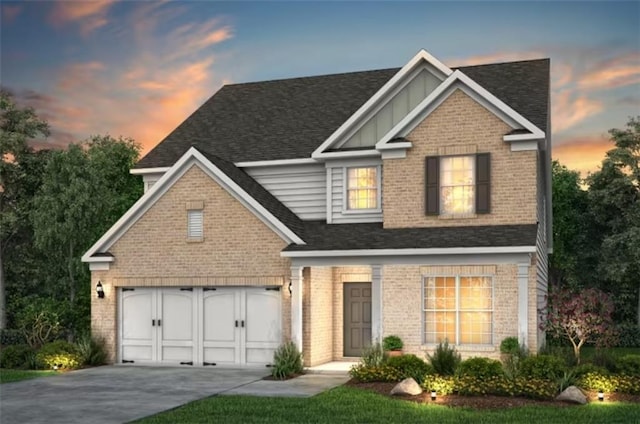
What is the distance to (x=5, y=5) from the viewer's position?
23.2 metres

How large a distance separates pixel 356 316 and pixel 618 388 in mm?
9549

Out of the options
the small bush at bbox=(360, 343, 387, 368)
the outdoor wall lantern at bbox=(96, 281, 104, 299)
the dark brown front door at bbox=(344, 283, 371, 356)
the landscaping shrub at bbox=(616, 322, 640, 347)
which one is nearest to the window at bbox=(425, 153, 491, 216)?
the dark brown front door at bbox=(344, 283, 371, 356)

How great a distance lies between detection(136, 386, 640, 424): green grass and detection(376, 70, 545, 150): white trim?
8.58m

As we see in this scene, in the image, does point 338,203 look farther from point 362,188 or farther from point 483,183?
point 483,183

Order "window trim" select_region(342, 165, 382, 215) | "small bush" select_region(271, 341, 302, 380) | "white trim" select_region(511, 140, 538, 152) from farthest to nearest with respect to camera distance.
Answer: "window trim" select_region(342, 165, 382, 215), "white trim" select_region(511, 140, 538, 152), "small bush" select_region(271, 341, 302, 380)

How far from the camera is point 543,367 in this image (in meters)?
18.3

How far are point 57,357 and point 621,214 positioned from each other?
1107 inches

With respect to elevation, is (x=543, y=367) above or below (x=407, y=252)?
below

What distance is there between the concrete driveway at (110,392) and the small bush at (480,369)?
218 inches

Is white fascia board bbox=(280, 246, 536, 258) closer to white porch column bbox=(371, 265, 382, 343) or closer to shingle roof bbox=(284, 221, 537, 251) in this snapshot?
shingle roof bbox=(284, 221, 537, 251)

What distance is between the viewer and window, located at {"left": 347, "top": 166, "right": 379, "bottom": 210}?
82.5ft

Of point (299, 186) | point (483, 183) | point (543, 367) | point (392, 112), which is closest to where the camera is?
point (543, 367)

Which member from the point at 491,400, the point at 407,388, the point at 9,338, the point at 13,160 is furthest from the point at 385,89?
the point at 13,160

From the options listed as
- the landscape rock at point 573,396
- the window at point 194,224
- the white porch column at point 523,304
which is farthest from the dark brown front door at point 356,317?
the landscape rock at point 573,396
